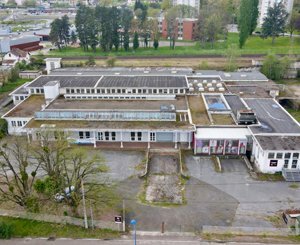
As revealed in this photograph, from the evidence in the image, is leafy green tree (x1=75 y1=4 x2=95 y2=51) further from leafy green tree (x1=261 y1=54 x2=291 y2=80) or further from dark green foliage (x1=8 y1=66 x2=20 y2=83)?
leafy green tree (x1=261 y1=54 x2=291 y2=80)

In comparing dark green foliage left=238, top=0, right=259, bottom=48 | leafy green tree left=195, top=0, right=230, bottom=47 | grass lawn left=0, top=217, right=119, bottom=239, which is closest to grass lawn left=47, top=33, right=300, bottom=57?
leafy green tree left=195, top=0, right=230, bottom=47

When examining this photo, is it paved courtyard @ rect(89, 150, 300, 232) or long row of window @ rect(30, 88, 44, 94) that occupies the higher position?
long row of window @ rect(30, 88, 44, 94)

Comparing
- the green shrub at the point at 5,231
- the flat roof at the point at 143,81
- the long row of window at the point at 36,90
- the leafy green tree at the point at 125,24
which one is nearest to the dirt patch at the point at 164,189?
the green shrub at the point at 5,231

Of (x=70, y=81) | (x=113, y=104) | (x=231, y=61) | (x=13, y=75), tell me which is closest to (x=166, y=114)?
(x=113, y=104)

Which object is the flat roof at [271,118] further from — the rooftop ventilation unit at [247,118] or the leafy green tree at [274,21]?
the leafy green tree at [274,21]

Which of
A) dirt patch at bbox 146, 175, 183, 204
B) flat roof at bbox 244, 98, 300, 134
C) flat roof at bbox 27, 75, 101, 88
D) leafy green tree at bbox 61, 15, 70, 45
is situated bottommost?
dirt patch at bbox 146, 175, 183, 204

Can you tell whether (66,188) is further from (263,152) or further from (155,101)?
(155,101)
